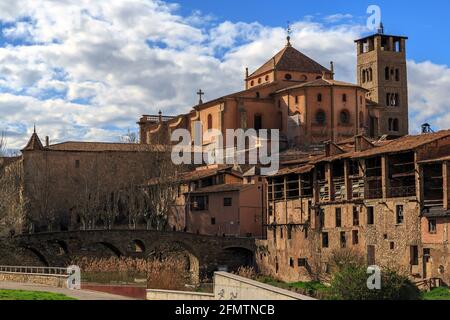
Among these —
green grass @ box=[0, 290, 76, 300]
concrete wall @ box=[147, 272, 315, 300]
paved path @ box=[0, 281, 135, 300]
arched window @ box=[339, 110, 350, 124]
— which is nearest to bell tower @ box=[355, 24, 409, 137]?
arched window @ box=[339, 110, 350, 124]

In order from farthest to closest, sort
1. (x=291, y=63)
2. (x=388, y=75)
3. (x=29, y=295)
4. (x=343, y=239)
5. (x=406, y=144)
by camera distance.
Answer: (x=388, y=75), (x=291, y=63), (x=343, y=239), (x=406, y=144), (x=29, y=295)

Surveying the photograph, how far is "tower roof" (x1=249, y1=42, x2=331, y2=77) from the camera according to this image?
88000mm

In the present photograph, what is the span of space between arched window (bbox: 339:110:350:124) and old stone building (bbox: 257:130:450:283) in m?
16.1

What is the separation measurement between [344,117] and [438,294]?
126 ft

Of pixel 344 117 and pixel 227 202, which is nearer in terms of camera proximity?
pixel 227 202

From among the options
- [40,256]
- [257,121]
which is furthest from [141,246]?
[257,121]

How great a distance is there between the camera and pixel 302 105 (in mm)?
78812

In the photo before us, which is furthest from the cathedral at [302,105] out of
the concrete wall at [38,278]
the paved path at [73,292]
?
the paved path at [73,292]

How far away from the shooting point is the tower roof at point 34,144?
273ft

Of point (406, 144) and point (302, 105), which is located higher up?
point (302, 105)

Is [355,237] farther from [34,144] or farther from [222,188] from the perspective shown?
[34,144]

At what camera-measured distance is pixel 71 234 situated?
2520 inches
